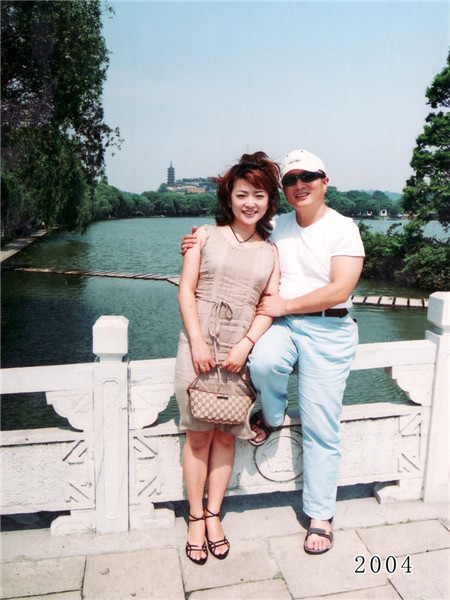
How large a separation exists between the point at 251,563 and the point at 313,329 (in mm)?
1057

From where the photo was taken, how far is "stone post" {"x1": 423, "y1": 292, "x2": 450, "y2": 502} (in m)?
2.69

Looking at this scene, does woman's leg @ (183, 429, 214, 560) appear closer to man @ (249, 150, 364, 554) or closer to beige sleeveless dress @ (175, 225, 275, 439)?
beige sleeveless dress @ (175, 225, 275, 439)

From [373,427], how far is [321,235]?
105 cm

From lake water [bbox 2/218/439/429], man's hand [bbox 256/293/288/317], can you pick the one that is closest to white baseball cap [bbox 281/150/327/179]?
man's hand [bbox 256/293/288/317]

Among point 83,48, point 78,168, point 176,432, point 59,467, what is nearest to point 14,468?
point 59,467

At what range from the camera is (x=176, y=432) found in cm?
248

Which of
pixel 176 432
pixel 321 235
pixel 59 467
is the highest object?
pixel 321 235

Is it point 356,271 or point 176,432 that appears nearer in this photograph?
point 356,271

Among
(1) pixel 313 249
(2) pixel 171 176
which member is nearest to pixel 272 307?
(1) pixel 313 249

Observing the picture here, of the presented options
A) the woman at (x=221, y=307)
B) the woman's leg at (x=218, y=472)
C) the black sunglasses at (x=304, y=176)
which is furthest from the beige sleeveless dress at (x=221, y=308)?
the black sunglasses at (x=304, y=176)

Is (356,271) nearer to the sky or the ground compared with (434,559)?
nearer to the sky

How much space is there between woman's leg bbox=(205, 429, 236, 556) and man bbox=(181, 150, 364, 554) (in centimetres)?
23

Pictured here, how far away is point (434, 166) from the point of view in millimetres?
13672

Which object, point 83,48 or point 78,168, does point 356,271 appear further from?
point 78,168
